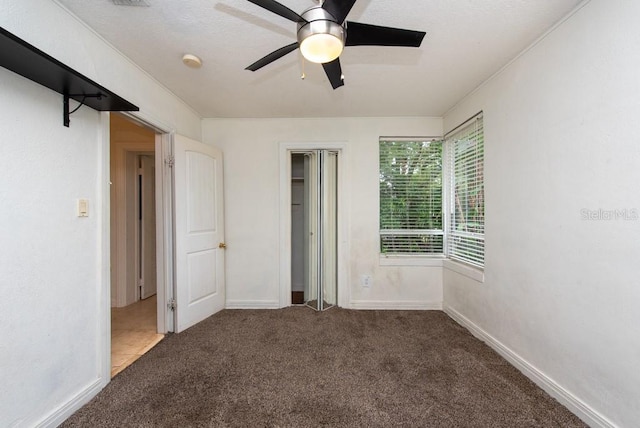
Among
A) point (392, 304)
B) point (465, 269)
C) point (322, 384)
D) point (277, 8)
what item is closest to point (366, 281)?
point (392, 304)

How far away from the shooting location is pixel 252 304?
3295mm

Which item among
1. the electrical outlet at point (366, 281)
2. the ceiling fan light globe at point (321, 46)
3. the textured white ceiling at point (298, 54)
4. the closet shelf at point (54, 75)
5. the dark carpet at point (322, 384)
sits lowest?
the dark carpet at point (322, 384)

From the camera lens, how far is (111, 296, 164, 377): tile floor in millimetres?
2205

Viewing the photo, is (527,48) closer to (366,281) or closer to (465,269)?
(465,269)

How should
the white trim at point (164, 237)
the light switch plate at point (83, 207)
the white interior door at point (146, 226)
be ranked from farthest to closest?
the white interior door at point (146, 226)
the white trim at point (164, 237)
the light switch plate at point (83, 207)

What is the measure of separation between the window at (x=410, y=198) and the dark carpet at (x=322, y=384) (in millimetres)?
1045

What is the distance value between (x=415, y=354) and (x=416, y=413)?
0.69m

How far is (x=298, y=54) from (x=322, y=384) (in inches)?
96.2

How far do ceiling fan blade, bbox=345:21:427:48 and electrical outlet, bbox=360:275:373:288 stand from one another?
2.56 metres

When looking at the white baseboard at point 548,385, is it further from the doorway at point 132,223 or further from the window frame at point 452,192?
the doorway at point 132,223

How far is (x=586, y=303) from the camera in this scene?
4.96ft

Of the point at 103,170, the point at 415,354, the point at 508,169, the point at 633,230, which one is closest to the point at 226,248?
the point at 103,170

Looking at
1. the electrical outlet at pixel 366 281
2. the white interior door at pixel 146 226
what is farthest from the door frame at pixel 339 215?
the white interior door at pixel 146 226

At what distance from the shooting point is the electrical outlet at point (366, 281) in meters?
3.27
